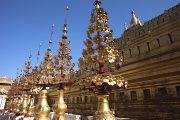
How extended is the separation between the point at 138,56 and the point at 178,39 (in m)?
2.38

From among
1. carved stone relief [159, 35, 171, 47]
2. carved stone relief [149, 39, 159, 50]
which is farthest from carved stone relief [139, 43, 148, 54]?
carved stone relief [159, 35, 171, 47]

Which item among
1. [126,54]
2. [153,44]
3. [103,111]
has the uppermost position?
[153,44]

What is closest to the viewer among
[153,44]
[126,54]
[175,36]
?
[175,36]

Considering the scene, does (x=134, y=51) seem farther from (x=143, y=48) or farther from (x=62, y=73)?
(x=62, y=73)

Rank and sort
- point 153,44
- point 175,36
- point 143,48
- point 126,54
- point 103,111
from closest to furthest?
1. point 103,111
2. point 175,36
3. point 153,44
4. point 143,48
5. point 126,54

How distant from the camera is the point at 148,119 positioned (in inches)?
263

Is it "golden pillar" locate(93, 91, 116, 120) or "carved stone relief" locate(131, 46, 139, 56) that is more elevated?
"carved stone relief" locate(131, 46, 139, 56)

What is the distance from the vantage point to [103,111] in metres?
2.34

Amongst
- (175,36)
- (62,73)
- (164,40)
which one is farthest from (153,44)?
(62,73)

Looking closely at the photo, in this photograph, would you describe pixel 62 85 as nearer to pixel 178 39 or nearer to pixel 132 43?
pixel 178 39

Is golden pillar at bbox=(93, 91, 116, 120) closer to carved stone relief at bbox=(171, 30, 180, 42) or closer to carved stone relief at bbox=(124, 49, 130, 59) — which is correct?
carved stone relief at bbox=(171, 30, 180, 42)

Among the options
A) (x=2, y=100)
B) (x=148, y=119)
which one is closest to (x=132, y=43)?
(x=148, y=119)

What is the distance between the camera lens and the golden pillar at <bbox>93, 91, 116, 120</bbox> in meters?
2.26

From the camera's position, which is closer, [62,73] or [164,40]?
[62,73]
